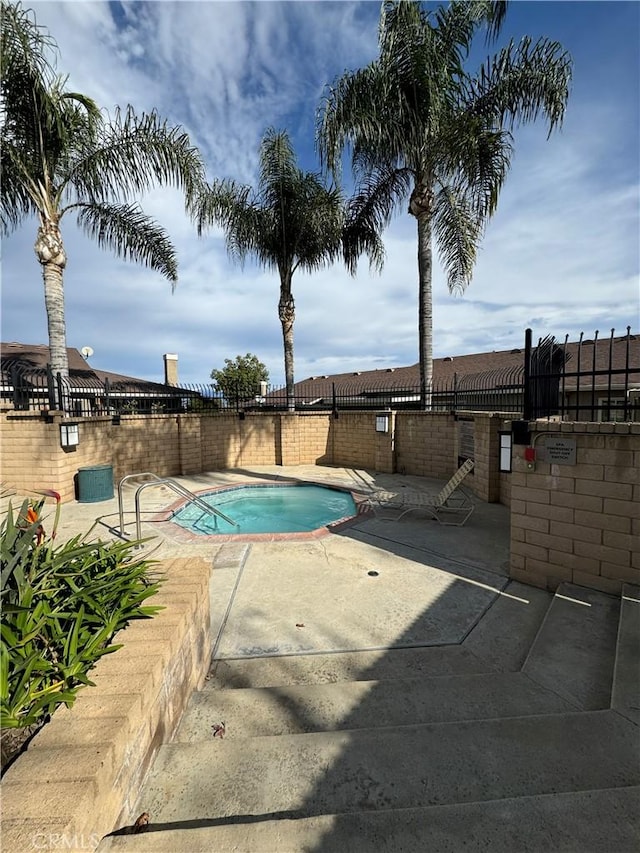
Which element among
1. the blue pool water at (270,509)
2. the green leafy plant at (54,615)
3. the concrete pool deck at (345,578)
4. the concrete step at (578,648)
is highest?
the green leafy plant at (54,615)

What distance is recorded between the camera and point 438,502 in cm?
773

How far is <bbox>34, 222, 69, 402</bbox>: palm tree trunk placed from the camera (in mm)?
9656

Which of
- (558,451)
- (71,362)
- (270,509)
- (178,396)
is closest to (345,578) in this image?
(558,451)

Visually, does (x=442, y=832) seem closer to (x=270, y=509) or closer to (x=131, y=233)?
(x=270, y=509)

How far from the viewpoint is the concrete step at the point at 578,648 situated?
9.19ft

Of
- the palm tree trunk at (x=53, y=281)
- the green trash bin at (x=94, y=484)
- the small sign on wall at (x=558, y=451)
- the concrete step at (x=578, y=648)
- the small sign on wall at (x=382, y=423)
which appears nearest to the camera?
the concrete step at (x=578, y=648)

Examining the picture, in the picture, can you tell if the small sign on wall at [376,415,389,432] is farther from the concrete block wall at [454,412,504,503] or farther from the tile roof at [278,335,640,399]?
the tile roof at [278,335,640,399]

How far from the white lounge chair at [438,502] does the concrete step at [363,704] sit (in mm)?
4535

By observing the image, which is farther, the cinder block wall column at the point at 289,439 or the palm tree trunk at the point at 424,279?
the cinder block wall column at the point at 289,439

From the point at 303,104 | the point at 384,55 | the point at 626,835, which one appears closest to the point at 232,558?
the point at 626,835

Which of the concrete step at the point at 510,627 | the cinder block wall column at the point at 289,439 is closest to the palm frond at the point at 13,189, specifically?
the cinder block wall column at the point at 289,439

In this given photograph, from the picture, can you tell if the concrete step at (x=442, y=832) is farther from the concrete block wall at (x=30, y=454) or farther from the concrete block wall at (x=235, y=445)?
the concrete block wall at (x=30, y=454)

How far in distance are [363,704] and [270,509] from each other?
7.82 meters

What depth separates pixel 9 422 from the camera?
8625mm
